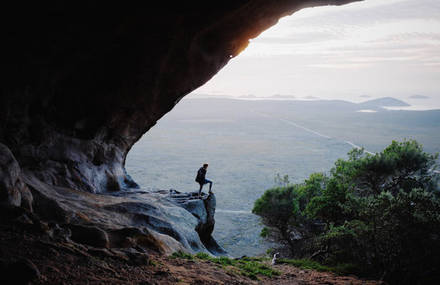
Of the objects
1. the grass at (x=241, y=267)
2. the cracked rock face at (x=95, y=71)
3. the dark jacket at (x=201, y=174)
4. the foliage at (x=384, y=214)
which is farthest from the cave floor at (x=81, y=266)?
the dark jacket at (x=201, y=174)

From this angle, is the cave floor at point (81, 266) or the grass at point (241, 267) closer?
the cave floor at point (81, 266)

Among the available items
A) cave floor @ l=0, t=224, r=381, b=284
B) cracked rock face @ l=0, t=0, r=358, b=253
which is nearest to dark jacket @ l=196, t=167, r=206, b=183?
cracked rock face @ l=0, t=0, r=358, b=253

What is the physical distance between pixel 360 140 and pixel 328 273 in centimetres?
15539

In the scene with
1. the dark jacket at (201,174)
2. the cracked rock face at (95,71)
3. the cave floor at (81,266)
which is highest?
the cracked rock face at (95,71)

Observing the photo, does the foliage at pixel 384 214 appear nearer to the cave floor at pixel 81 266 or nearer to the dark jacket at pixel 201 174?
the dark jacket at pixel 201 174

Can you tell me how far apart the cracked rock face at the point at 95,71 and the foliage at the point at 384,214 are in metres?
7.28

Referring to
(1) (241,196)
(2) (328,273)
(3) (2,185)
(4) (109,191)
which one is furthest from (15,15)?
(1) (241,196)

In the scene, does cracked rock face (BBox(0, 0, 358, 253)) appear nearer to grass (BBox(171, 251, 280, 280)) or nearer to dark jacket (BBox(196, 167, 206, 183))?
grass (BBox(171, 251, 280, 280))

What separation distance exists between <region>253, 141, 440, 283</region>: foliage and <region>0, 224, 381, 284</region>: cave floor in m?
6.80

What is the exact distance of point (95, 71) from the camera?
53.5 ft

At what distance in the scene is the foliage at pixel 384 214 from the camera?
12.1 metres

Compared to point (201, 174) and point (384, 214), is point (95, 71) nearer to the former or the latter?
point (201, 174)

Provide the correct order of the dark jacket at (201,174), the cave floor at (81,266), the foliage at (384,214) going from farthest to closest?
the dark jacket at (201,174), the foliage at (384,214), the cave floor at (81,266)

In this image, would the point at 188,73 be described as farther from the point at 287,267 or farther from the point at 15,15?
the point at 287,267
